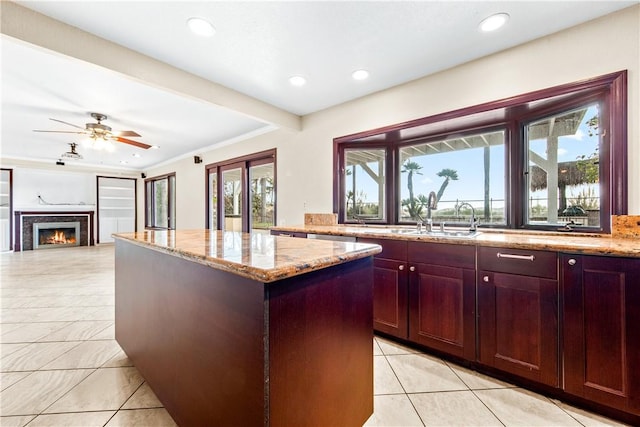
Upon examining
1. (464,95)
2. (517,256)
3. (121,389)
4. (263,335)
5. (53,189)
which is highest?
(464,95)

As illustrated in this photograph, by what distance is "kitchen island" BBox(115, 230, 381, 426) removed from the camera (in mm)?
Answer: 866

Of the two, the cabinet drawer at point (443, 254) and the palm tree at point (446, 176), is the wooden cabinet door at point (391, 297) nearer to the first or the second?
the cabinet drawer at point (443, 254)

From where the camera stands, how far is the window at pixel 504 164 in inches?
73.1

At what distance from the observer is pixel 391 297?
7.32 feet

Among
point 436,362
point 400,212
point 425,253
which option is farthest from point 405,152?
point 436,362

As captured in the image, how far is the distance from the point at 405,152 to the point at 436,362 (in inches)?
85.2

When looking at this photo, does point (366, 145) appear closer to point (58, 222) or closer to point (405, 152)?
point (405, 152)

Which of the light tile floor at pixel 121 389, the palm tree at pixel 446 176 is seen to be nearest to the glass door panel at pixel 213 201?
the light tile floor at pixel 121 389

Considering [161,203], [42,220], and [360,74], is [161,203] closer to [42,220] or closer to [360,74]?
[42,220]

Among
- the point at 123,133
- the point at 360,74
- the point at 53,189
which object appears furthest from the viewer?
the point at 53,189

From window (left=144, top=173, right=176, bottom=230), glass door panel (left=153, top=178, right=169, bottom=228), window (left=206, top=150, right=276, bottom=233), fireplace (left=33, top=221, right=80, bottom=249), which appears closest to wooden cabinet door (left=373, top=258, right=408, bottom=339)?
window (left=206, top=150, right=276, bottom=233)

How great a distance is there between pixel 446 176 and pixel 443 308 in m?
1.47

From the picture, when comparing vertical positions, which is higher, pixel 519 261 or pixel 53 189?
pixel 53 189

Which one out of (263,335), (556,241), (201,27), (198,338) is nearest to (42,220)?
(201,27)
